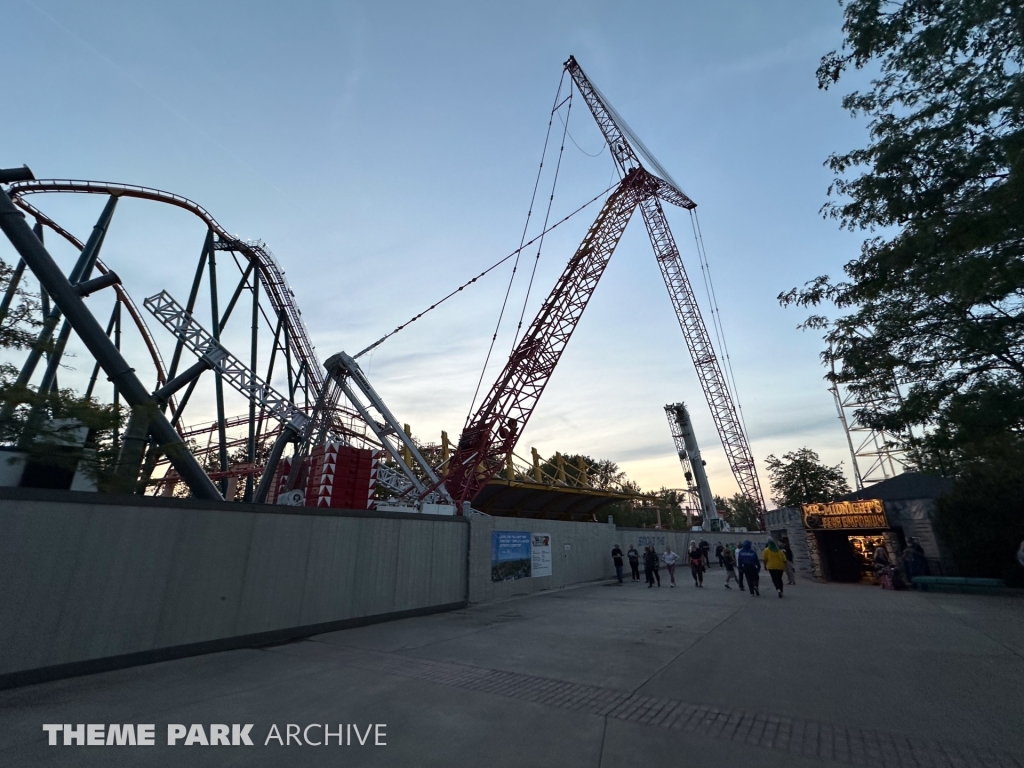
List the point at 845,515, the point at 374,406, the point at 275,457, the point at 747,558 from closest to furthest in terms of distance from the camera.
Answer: the point at 747,558 < the point at 845,515 < the point at 275,457 < the point at 374,406

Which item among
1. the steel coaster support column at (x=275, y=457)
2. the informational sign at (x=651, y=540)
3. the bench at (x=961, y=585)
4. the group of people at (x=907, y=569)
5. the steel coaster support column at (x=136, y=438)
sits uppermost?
the steel coaster support column at (x=275, y=457)

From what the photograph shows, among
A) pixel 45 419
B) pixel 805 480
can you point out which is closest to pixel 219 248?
pixel 45 419

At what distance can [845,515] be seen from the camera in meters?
19.1

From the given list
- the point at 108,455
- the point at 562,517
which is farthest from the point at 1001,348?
the point at 562,517

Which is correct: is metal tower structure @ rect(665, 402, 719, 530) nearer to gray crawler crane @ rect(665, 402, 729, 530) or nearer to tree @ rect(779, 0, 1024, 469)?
gray crawler crane @ rect(665, 402, 729, 530)

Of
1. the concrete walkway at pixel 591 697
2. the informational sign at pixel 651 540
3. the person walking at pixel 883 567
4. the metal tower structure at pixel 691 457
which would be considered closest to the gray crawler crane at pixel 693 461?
the metal tower structure at pixel 691 457

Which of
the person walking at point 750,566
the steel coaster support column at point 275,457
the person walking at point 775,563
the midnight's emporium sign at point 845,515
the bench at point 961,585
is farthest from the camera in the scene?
the steel coaster support column at point 275,457

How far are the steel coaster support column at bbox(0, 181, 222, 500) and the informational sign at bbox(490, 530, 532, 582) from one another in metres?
8.60

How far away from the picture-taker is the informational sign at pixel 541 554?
651 inches

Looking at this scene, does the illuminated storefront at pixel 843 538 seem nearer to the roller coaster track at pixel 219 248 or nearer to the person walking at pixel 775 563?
the person walking at pixel 775 563

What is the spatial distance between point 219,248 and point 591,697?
25.0 meters

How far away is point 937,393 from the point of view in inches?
324

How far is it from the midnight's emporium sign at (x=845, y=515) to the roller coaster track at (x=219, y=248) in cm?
2553

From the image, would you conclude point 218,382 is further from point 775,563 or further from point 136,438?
point 775,563
